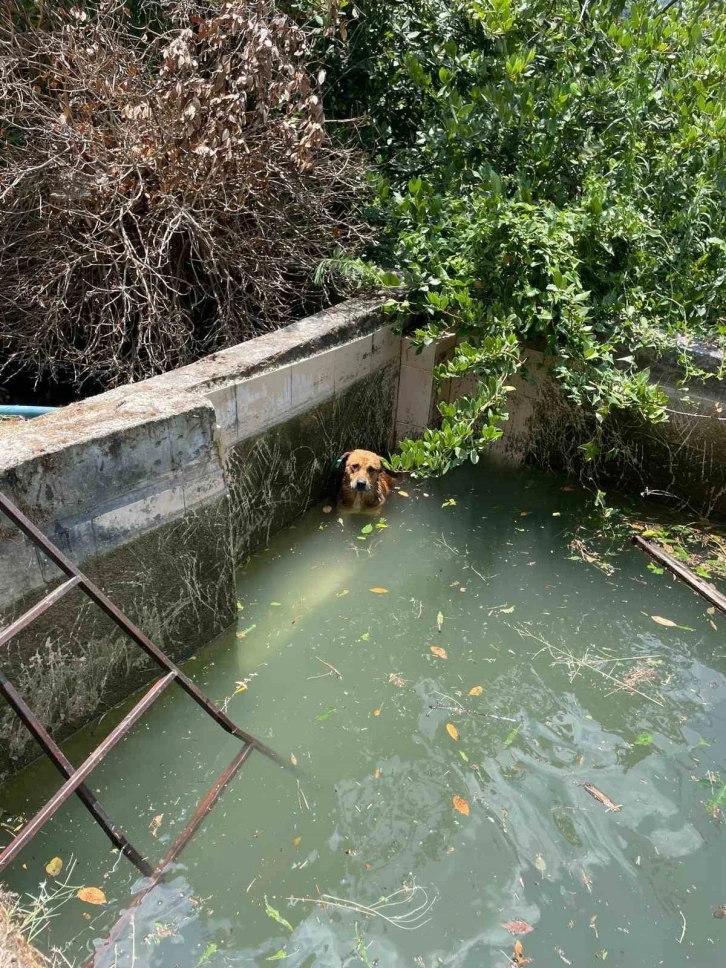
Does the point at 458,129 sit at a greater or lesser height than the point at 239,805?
greater

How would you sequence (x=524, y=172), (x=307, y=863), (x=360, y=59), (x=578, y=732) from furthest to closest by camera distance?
(x=360, y=59) → (x=524, y=172) → (x=578, y=732) → (x=307, y=863)

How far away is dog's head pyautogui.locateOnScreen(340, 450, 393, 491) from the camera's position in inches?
173

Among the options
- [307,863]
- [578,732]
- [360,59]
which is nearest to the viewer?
[307,863]

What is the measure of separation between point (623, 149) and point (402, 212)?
1.50 m

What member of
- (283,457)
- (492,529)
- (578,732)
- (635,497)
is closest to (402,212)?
(283,457)

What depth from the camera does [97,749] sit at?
8.18 feet

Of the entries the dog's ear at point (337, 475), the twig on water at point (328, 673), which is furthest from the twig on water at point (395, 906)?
the dog's ear at point (337, 475)

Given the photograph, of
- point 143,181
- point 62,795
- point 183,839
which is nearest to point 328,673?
point 183,839

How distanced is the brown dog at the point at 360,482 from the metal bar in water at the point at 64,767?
2.31 metres

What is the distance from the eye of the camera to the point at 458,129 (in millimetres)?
4508

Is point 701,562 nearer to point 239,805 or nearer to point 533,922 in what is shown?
point 533,922

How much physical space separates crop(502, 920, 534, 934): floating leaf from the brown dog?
8.14ft

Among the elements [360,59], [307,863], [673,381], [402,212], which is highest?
[360,59]

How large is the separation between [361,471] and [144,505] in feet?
5.59
